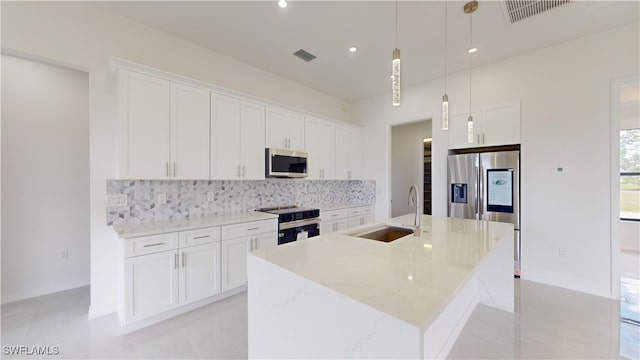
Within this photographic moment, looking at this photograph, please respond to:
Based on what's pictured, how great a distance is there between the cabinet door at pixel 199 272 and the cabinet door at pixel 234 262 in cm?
8

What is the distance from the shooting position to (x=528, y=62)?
3.31 m

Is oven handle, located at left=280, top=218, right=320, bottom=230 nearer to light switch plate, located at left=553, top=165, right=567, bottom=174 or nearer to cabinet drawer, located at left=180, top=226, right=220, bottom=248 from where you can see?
cabinet drawer, located at left=180, top=226, right=220, bottom=248

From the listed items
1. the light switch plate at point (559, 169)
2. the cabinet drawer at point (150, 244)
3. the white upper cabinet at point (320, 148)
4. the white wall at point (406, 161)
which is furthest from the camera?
the white wall at point (406, 161)

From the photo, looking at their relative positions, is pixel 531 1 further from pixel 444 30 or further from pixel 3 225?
pixel 3 225

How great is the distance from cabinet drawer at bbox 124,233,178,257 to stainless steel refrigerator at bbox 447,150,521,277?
3.69 metres

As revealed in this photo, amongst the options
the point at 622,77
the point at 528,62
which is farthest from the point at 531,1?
the point at 622,77

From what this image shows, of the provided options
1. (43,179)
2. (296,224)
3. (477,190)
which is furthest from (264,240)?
(477,190)

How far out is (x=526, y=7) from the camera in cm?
241

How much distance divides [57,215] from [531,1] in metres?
5.55

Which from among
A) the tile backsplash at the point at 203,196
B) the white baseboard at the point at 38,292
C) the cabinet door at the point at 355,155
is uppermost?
the cabinet door at the point at 355,155

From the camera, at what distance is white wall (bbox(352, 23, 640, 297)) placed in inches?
112

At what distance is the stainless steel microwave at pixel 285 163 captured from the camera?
3.45 metres

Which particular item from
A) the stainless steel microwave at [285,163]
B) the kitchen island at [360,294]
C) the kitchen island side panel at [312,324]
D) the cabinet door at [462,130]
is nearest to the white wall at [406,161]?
the cabinet door at [462,130]

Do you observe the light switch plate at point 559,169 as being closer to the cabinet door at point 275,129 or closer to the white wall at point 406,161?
the white wall at point 406,161
